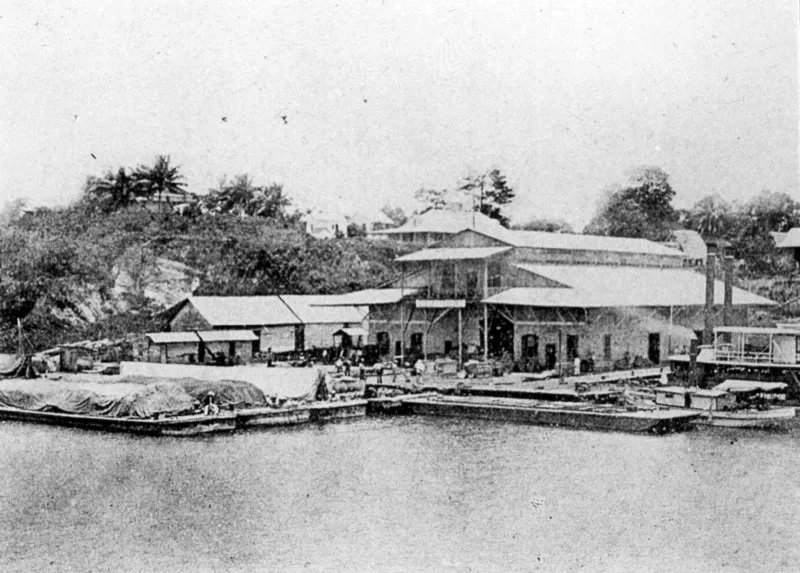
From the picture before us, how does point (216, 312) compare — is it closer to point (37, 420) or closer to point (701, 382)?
point (37, 420)

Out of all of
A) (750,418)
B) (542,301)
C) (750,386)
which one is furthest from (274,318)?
(750,418)

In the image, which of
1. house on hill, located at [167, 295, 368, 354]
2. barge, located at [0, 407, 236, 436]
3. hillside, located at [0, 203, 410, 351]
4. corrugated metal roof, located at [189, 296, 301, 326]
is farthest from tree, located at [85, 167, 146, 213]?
corrugated metal roof, located at [189, 296, 301, 326]

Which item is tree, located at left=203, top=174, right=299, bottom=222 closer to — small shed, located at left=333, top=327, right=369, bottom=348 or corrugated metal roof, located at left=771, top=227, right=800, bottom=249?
small shed, located at left=333, top=327, right=369, bottom=348

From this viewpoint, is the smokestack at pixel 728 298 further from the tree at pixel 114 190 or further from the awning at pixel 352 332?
the tree at pixel 114 190

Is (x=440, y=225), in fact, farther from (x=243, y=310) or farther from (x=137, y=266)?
(x=137, y=266)

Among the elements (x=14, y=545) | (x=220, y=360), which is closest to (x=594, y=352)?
(x=220, y=360)
